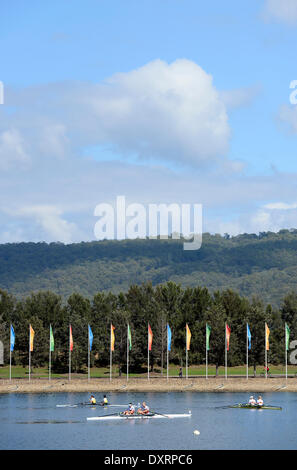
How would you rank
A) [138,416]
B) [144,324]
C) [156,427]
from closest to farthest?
[156,427]
[138,416]
[144,324]

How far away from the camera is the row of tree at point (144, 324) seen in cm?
14538

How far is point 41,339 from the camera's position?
5719 inches

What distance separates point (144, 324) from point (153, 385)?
29312 millimetres

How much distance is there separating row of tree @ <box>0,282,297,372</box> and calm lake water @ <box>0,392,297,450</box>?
28458 mm

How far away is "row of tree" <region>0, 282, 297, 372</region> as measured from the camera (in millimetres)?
145375

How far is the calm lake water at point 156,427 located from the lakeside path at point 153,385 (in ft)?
29.2

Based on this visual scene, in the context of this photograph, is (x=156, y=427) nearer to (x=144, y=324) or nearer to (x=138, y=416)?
(x=138, y=416)

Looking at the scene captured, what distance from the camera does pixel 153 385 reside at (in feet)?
420

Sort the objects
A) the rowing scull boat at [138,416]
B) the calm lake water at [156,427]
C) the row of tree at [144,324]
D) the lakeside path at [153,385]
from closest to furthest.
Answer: the calm lake water at [156,427], the rowing scull boat at [138,416], the lakeside path at [153,385], the row of tree at [144,324]

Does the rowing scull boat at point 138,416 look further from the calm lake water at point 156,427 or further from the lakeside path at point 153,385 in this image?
the lakeside path at point 153,385

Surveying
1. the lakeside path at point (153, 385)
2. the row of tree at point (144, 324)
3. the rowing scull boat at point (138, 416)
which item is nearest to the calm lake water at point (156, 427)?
the rowing scull boat at point (138, 416)

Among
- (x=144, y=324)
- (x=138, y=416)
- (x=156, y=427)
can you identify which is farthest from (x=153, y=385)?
(x=156, y=427)

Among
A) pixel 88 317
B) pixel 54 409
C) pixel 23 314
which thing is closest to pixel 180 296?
pixel 88 317
